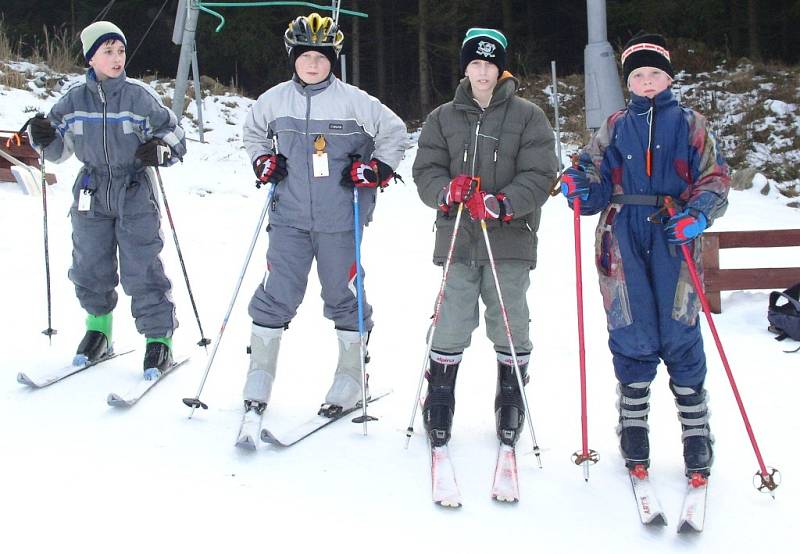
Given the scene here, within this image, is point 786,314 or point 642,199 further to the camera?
point 786,314

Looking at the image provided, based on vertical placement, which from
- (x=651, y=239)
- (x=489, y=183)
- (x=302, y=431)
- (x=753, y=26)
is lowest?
(x=302, y=431)

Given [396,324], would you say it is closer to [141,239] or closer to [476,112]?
[141,239]

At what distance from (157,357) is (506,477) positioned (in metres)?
2.18

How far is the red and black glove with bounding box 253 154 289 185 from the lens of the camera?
12.5ft

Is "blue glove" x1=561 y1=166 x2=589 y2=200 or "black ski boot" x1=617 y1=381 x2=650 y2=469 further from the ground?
"blue glove" x1=561 y1=166 x2=589 y2=200

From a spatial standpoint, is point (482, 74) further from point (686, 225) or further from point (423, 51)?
point (423, 51)

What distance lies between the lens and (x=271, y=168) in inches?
150

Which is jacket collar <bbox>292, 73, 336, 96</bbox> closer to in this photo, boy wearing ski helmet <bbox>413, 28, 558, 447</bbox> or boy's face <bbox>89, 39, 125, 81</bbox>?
boy wearing ski helmet <bbox>413, 28, 558, 447</bbox>

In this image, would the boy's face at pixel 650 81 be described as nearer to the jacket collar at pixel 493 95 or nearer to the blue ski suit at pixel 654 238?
the blue ski suit at pixel 654 238

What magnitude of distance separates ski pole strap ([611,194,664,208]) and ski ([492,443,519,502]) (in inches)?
46.3

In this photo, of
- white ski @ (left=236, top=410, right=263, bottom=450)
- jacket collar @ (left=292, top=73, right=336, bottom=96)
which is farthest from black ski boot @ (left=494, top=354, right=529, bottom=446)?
jacket collar @ (left=292, top=73, right=336, bottom=96)

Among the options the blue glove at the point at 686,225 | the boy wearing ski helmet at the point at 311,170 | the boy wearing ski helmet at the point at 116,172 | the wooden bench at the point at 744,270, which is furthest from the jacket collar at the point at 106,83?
the wooden bench at the point at 744,270

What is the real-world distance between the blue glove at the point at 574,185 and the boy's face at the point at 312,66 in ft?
4.23

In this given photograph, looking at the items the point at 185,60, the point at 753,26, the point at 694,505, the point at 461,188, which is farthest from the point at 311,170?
the point at 753,26
